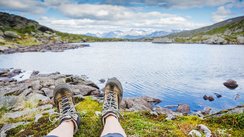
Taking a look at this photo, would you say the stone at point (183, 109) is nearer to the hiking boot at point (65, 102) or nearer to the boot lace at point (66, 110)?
the hiking boot at point (65, 102)

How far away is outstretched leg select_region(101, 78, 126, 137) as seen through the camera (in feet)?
16.6

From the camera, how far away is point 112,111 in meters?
6.62

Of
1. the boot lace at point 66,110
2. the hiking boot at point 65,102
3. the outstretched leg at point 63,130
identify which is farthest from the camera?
the hiking boot at point 65,102

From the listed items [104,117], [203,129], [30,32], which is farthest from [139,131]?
[30,32]

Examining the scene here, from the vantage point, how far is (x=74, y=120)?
6414mm

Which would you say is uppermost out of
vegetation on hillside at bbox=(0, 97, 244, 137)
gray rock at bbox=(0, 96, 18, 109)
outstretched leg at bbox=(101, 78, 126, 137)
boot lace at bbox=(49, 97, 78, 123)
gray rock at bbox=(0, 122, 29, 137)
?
outstretched leg at bbox=(101, 78, 126, 137)

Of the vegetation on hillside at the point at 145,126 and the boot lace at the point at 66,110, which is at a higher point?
the boot lace at the point at 66,110

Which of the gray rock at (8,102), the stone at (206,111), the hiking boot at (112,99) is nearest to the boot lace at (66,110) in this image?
the hiking boot at (112,99)

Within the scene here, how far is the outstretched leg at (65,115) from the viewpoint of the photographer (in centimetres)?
529

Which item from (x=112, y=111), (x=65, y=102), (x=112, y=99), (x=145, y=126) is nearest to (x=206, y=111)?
(x=145, y=126)

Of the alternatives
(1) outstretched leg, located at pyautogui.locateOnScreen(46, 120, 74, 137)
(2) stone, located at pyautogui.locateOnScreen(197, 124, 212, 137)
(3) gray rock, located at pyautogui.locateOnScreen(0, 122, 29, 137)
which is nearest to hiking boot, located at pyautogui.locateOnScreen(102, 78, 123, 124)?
(1) outstretched leg, located at pyautogui.locateOnScreen(46, 120, 74, 137)

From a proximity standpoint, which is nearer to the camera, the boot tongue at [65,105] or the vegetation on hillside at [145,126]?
the boot tongue at [65,105]

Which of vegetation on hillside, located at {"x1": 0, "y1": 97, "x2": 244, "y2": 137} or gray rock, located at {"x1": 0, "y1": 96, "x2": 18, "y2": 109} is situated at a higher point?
vegetation on hillside, located at {"x1": 0, "y1": 97, "x2": 244, "y2": 137}

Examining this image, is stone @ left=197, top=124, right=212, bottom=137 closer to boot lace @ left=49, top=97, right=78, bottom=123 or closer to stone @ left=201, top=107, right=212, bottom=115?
boot lace @ left=49, top=97, right=78, bottom=123
